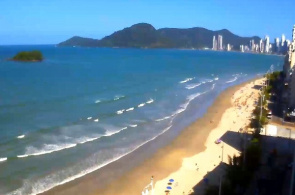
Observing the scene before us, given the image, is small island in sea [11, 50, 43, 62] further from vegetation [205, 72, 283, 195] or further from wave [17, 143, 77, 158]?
vegetation [205, 72, 283, 195]

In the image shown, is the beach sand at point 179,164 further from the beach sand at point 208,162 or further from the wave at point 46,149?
the wave at point 46,149

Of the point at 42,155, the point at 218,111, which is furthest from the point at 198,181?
the point at 218,111

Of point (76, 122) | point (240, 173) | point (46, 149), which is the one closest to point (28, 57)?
point (76, 122)

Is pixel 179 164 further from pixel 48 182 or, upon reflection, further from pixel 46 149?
pixel 46 149

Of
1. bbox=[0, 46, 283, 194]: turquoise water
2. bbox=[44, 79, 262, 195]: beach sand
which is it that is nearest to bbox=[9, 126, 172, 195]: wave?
bbox=[0, 46, 283, 194]: turquoise water

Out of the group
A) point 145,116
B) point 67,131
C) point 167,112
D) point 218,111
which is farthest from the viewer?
point 218,111

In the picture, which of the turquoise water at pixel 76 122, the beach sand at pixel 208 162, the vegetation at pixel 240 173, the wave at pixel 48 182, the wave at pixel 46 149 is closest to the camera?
the vegetation at pixel 240 173

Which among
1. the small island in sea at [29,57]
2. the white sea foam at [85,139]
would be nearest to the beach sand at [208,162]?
the white sea foam at [85,139]

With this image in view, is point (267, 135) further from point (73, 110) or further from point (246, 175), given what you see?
point (73, 110)

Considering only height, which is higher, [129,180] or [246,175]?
[246,175]
